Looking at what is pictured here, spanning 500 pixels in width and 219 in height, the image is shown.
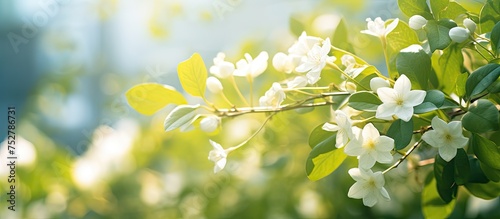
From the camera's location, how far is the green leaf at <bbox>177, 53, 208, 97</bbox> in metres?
0.34

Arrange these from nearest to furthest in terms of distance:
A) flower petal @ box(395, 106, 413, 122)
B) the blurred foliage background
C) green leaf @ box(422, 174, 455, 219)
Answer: flower petal @ box(395, 106, 413, 122)
green leaf @ box(422, 174, 455, 219)
the blurred foliage background

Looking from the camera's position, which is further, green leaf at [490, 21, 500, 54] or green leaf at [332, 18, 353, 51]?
green leaf at [332, 18, 353, 51]

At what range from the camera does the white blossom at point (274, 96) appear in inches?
12.3

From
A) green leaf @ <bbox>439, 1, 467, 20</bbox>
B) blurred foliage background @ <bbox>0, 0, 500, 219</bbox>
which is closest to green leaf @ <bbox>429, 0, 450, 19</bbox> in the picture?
green leaf @ <bbox>439, 1, 467, 20</bbox>

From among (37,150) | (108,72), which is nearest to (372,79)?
(37,150)

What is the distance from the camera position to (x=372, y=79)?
29 centimetres

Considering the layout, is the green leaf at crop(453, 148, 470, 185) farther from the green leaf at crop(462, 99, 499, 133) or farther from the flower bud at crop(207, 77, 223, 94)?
the flower bud at crop(207, 77, 223, 94)

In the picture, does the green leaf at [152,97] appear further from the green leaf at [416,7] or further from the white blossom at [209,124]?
the green leaf at [416,7]

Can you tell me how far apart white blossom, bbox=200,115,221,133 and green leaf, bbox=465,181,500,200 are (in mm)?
151

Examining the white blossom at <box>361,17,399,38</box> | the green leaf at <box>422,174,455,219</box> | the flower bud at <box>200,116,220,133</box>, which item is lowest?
the green leaf at <box>422,174,455,219</box>

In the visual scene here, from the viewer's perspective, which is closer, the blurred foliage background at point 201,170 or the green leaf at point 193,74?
the green leaf at point 193,74

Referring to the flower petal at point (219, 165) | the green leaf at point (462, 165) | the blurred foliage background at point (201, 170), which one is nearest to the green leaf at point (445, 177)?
the green leaf at point (462, 165)

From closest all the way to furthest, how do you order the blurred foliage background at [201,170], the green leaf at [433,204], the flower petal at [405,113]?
the flower petal at [405,113], the green leaf at [433,204], the blurred foliage background at [201,170]

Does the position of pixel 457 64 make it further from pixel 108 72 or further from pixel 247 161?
pixel 108 72
